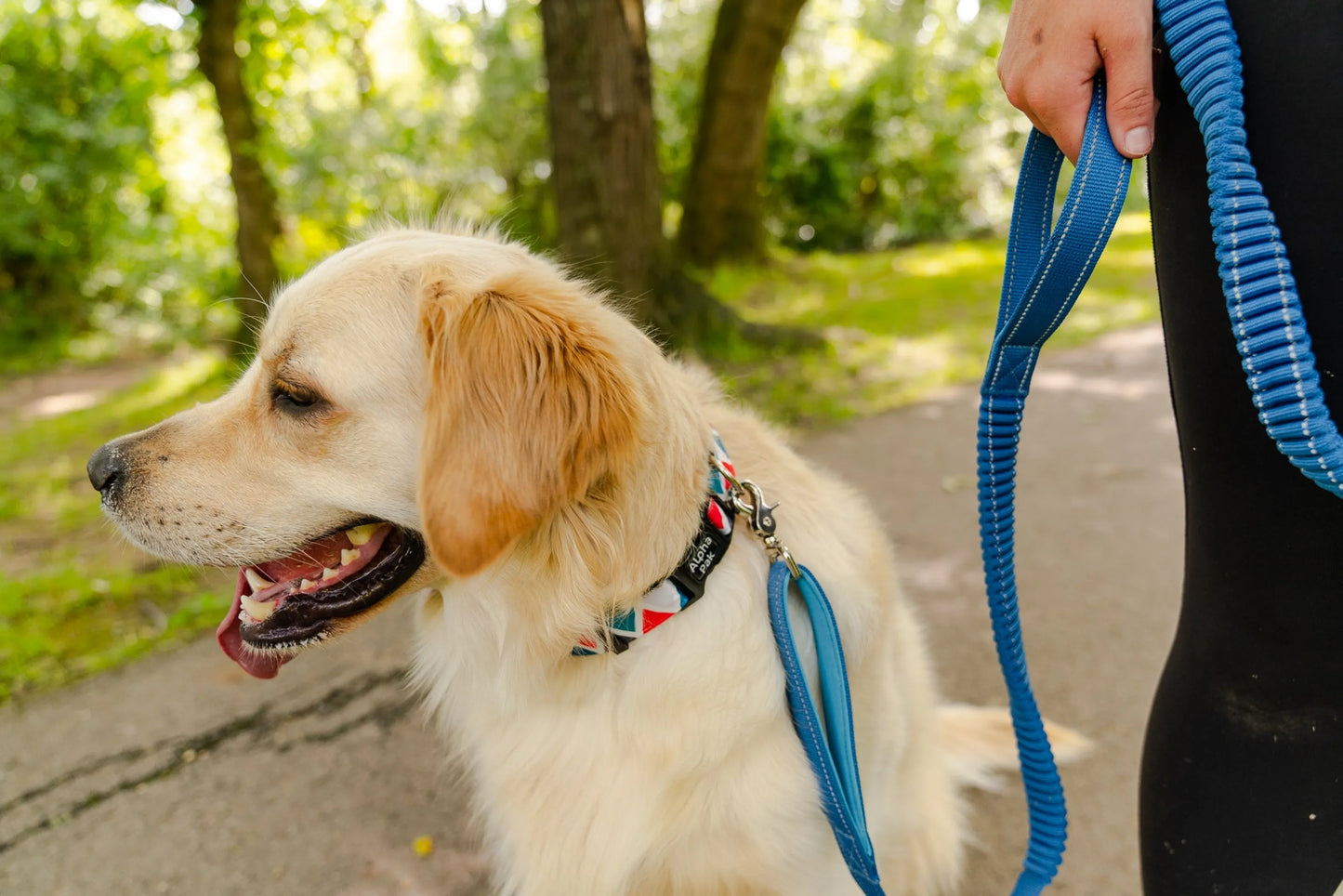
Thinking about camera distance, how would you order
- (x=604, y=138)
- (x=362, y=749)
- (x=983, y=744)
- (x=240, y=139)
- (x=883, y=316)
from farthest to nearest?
1. (x=883, y=316)
2. (x=240, y=139)
3. (x=604, y=138)
4. (x=362, y=749)
5. (x=983, y=744)

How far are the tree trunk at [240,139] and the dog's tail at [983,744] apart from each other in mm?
6534

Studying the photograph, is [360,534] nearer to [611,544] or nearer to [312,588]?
[312,588]

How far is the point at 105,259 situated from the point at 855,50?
11784 mm

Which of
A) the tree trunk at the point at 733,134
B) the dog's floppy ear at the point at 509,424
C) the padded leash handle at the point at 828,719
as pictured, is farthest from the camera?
the tree trunk at the point at 733,134

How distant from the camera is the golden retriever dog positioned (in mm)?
1363

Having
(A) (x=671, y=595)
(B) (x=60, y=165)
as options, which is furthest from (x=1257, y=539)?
(B) (x=60, y=165)

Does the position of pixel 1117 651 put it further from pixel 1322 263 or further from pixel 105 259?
pixel 105 259

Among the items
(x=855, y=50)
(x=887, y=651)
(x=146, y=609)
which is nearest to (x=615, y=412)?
(x=887, y=651)

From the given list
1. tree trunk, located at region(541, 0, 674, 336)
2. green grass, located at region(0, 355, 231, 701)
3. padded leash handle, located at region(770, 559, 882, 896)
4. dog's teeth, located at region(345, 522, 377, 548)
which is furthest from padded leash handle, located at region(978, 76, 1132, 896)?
tree trunk, located at region(541, 0, 674, 336)

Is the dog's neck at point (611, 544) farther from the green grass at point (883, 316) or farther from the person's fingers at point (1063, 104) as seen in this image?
the green grass at point (883, 316)

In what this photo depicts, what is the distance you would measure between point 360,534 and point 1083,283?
4.53 feet

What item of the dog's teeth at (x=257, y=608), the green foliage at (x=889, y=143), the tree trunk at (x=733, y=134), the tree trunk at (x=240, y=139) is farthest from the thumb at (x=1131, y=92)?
the green foliage at (x=889, y=143)

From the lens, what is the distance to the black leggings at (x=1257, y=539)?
0.91 metres

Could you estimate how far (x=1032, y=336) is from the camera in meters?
1.25
